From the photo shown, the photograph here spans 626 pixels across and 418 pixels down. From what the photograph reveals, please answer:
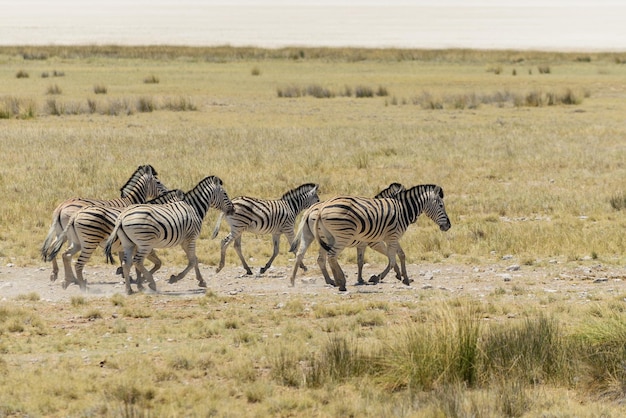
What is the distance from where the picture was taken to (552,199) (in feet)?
66.1

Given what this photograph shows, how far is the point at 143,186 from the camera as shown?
15555mm

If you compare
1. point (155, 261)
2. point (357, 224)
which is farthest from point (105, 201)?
point (357, 224)

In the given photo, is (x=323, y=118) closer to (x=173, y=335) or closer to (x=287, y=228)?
(x=287, y=228)

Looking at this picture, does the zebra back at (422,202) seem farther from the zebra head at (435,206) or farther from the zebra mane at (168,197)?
the zebra mane at (168,197)

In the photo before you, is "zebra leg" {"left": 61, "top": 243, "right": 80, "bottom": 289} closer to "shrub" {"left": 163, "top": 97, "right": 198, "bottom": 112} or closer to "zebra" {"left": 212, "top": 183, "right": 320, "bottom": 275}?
"zebra" {"left": 212, "top": 183, "right": 320, "bottom": 275}

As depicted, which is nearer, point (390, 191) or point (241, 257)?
point (241, 257)

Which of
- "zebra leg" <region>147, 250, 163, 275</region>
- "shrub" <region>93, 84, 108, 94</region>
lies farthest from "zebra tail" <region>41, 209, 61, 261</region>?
"shrub" <region>93, 84, 108, 94</region>

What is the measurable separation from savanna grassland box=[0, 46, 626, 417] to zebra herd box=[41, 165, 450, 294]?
1.87 ft

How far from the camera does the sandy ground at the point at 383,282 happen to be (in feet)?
42.5

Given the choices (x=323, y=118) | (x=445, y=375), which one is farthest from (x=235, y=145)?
(x=445, y=375)

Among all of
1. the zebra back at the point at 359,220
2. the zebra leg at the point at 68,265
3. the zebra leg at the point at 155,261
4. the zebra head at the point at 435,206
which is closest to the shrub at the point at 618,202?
the zebra head at the point at 435,206

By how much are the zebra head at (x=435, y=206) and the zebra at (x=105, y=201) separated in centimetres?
429

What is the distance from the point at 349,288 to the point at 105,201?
3.99 meters

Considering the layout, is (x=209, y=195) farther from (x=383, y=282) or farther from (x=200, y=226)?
(x=383, y=282)
